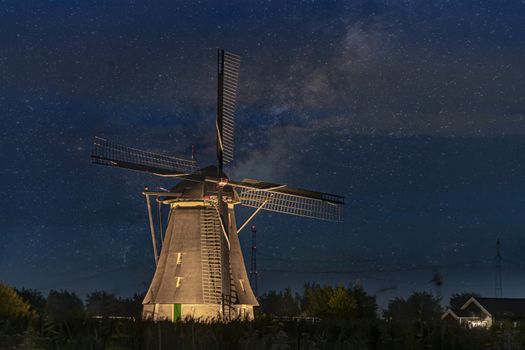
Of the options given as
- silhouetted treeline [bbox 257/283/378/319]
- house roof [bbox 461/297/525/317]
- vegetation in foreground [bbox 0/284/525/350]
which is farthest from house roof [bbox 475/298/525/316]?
vegetation in foreground [bbox 0/284/525/350]

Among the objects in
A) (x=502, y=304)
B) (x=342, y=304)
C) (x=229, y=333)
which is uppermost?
(x=502, y=304)

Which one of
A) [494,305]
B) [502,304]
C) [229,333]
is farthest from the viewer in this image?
[502,304]

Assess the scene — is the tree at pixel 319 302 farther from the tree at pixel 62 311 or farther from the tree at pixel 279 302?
the tree at pixel 62 311

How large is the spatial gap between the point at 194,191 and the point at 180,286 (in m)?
6.04

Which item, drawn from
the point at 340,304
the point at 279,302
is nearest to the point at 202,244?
the point at 340,304

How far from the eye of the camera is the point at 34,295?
108000mm

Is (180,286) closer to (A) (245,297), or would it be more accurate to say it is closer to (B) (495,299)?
(A) (245,297)

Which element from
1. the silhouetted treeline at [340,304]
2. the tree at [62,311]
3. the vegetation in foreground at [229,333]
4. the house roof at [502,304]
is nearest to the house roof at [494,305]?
the house roof at [502,304]

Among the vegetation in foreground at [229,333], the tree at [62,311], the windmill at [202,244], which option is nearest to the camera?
the vegetation in foreground at [229,333]

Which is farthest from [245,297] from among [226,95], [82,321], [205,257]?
[82,321]

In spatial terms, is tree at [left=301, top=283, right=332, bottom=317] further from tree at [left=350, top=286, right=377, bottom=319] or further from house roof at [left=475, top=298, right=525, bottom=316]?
house roof at [left=475, top=298, right=525, bottom=316]

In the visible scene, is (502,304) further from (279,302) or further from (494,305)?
(279,302)

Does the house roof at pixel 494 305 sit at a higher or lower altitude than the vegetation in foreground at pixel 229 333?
higher

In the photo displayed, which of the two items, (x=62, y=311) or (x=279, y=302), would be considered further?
(x=279, y=302)
